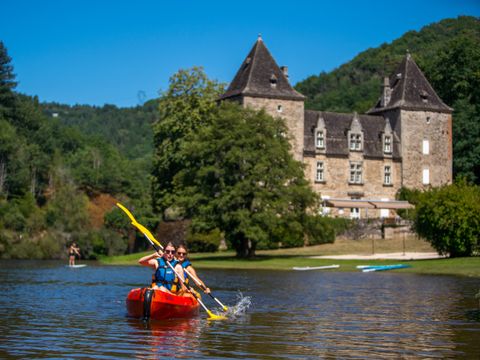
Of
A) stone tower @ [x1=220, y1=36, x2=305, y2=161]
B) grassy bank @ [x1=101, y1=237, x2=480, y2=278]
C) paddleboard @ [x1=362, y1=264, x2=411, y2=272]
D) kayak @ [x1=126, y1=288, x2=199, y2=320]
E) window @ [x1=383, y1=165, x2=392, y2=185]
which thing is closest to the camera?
kayak @ [x1=126, y1=288, x2=199, y2=320]

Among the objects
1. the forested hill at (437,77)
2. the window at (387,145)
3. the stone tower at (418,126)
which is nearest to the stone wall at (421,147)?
the stone tower at (418,126)

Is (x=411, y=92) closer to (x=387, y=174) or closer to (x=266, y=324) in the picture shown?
(x=387, y=174)

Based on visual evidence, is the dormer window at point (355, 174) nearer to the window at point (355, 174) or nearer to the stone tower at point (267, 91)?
the window at point (355, 174)

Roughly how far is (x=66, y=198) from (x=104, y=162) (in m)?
36.5

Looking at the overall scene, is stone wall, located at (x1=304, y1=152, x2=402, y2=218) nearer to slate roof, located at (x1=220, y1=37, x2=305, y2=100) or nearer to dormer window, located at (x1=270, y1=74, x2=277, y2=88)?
slate roof, located at (x1=220, y1=37, x2=305, y2=100)

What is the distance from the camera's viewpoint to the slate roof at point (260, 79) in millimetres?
73062

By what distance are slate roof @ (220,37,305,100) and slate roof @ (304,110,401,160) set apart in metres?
3.51

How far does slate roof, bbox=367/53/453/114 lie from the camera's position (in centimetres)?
7950

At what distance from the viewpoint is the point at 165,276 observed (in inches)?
869

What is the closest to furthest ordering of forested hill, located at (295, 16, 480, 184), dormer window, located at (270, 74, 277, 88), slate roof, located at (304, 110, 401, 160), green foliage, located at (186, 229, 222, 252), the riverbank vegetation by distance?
the riverbank vegetation, green foliage, located at (186, 229, 222, 252), dormer window, located at (270, 74, 277, 88), slate roof, located at (304, 110, 401, 160), forested hill, located at (295, 16, 480, 184)

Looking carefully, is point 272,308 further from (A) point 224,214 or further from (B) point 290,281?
(A) point 224,214

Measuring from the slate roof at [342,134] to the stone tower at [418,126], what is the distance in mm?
1243

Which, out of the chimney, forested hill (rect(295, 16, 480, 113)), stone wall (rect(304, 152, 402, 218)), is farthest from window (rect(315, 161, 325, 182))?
forested hill (rect(295, 16, 480, 113))

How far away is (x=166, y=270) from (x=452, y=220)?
1029 inches
